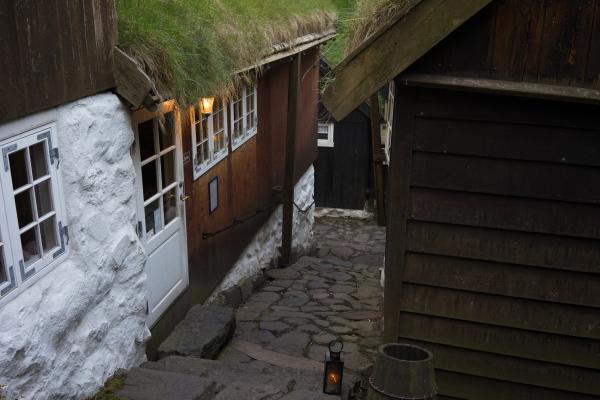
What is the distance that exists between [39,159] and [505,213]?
3.16 metres

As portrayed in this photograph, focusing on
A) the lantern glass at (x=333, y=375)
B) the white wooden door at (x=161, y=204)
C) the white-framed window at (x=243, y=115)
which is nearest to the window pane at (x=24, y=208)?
the white wooden door at (x=161, y=204)

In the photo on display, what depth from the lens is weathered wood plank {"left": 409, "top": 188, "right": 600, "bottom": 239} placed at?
4.13 m

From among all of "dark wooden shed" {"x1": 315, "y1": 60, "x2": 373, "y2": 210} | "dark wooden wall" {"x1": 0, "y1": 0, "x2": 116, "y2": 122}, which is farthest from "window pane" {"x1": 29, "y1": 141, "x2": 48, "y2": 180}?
"dark wooden shed" {"x1": 315, "y1": 60, "x2": 373, "y2": 210}

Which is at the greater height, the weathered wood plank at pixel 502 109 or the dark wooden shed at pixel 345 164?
the weathered wood plank at pixel 502 109

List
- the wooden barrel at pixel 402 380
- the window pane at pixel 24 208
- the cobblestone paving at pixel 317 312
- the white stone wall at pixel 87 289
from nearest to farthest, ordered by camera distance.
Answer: the wooden barrel at pixel 402 380
the white stone wall at pixel 87 289
the window pane at pixel 24 208
the cobblestone paving at pixel 317 312

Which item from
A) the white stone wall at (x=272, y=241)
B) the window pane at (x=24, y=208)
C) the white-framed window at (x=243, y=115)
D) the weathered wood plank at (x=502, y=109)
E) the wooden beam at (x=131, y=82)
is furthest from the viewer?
the white stone wall at (x=272, y=241)

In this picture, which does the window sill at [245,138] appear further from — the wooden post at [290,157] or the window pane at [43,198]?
the window pane at [43,198]

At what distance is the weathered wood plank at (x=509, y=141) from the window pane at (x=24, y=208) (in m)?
2.59

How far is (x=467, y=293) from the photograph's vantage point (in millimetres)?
4500

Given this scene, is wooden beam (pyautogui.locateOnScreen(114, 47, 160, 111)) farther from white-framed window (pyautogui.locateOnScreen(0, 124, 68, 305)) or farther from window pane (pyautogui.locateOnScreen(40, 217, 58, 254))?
window pane (pyautogui.locateOnScreen(40, 217, 58, 254))

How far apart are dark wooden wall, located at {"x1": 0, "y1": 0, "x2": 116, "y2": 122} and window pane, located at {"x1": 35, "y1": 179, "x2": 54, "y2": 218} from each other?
21.3 inches

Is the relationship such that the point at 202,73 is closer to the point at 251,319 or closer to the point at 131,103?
the point at 131,103

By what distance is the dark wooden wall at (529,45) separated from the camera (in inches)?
148

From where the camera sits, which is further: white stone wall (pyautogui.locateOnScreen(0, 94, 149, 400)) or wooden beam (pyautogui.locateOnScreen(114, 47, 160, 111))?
wooden beam (pyautogui.locateOnScreen(114, 47, 160, 111))
